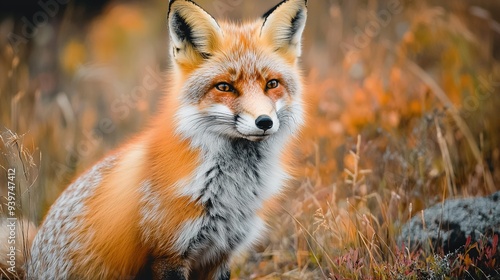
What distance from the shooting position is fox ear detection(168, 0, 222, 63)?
3.12m

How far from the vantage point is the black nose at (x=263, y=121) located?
2830mm

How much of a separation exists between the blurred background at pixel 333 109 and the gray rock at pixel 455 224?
0.43 ft

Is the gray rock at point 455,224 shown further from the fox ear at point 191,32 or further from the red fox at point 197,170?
the fox ear at point 191,32

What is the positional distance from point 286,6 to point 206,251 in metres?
1.45

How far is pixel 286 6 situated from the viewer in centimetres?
324

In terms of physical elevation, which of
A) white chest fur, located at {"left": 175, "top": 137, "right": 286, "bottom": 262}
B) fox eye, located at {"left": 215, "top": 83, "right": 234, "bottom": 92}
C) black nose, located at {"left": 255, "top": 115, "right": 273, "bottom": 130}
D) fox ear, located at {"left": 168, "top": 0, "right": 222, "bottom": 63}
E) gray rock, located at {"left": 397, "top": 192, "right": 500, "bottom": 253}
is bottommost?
gray rock, located at {"left": 397, "top": 192, "right": 500, "bottom": 253}

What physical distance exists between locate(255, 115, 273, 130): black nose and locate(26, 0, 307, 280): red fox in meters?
0.06

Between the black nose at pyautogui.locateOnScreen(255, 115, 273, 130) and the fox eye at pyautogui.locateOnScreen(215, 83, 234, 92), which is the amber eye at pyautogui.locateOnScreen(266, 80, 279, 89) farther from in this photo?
the black nose at pyautogui.locateOnScreen(255, 115, 273, 130)

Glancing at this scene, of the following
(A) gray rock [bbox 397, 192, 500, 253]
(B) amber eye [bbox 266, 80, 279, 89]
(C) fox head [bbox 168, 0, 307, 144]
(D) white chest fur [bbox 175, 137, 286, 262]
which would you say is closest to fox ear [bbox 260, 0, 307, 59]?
(C) fox head [bbox 168, 0, 307, 144]

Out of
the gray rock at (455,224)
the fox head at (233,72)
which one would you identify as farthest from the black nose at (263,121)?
the gray rock at (455,224)

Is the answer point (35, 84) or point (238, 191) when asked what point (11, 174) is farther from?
point (35, 84)

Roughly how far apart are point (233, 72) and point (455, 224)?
1725 mm

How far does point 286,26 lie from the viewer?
10.9ft

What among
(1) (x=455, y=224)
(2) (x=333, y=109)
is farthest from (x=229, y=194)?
(2) (x=333, y=109)
